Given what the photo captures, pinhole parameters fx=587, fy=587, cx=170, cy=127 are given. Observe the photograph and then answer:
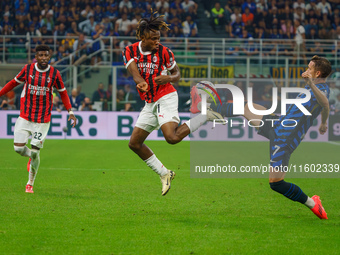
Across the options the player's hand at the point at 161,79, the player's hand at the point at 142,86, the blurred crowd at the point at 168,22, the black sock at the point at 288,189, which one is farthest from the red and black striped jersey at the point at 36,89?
the blurred crowd at the point at 168,22

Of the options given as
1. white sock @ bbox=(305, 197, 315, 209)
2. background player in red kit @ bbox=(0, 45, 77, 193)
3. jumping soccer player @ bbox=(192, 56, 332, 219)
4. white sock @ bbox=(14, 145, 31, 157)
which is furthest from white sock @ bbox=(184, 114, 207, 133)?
white sock @ bbox=(14, 145, 31, 157)

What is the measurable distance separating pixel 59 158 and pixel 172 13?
1368cm

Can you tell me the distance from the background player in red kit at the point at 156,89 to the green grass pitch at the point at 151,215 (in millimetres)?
902

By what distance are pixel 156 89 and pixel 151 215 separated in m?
1.70

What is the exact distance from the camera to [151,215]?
734 cm

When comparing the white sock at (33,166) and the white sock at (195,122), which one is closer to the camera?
the white sock at (195,122)

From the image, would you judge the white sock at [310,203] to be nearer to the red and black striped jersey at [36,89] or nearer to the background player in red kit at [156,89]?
the background player in red kit at [156,89]

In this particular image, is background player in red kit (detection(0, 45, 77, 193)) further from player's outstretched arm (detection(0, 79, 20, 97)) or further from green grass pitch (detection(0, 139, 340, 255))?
green grass pitch (detection(0, 139, 340, 255))

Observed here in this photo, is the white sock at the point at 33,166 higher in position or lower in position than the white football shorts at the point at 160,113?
lower

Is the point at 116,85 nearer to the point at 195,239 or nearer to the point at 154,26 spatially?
the point at 154,26

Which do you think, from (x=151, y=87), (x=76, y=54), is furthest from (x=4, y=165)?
(x=76, y=54)

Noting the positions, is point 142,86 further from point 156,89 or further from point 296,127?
point 296,127

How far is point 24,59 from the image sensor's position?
25.0 meters

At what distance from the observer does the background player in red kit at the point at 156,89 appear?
24.7 ft
